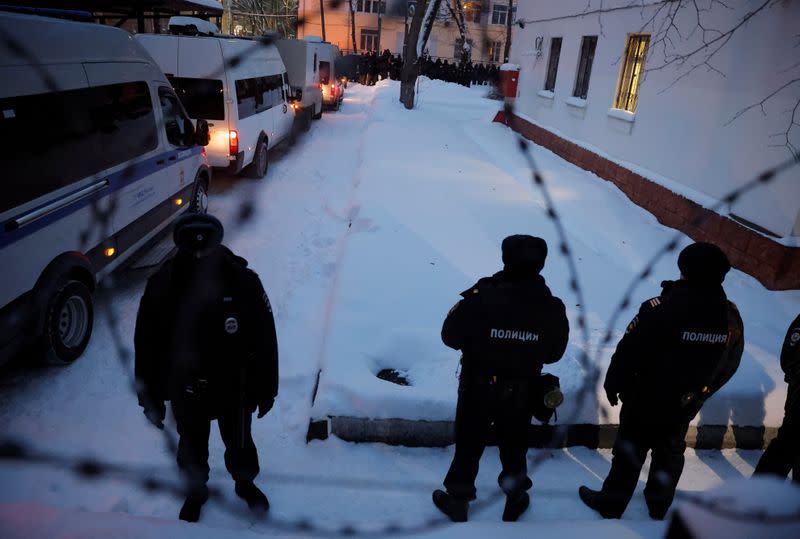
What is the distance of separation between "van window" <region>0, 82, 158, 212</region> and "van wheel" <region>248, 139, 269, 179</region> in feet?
15.9

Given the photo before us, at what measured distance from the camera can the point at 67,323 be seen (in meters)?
4.05

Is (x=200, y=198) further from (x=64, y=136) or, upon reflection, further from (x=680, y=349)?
(x=680, y=349)

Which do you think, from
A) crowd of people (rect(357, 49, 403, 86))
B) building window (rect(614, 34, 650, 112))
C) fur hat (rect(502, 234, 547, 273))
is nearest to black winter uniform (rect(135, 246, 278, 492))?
fur hat (rect(502, 234, 547, 273))

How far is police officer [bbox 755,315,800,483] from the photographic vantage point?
9.48ft

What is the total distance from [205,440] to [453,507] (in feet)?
4.46

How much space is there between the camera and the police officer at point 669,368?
8.34 feet

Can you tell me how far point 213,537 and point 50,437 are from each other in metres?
2.75

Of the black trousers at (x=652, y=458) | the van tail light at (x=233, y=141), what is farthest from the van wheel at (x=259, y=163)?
the black trousers at (x=652, y=458)

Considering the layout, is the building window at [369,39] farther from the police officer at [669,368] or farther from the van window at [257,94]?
the police officer at [669,368]

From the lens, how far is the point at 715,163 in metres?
6.84

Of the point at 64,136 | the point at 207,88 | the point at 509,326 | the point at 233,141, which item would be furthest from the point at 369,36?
the point at 509,326

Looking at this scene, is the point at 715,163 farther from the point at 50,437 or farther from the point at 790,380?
the point at 50,437

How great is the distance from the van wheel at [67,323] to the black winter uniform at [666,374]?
3730 millimetres

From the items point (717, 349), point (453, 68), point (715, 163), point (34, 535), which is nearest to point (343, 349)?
point (717, 349)
